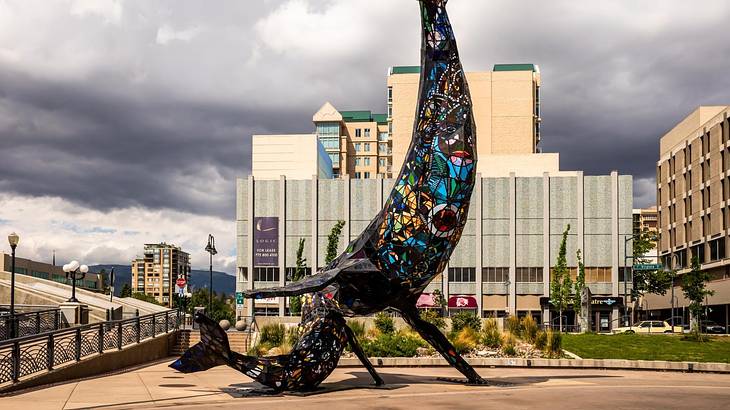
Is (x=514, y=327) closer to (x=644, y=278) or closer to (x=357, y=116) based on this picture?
(x=644, y=278)

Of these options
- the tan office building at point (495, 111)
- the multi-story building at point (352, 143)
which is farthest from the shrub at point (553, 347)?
the multi-story building at point (352, 143)

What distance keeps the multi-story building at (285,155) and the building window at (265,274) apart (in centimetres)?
1187

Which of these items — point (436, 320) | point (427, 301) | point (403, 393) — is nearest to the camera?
point (403, 393)

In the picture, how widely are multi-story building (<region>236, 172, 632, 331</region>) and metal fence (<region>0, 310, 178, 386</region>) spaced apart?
156 feet

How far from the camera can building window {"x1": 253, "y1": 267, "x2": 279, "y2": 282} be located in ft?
251

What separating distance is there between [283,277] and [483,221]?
20.4 meters

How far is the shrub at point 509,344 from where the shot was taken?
25906 mm

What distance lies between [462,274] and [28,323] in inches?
2088

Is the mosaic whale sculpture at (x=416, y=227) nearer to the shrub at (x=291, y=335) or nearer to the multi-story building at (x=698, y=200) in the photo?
the shrub at (x=291, y=335)

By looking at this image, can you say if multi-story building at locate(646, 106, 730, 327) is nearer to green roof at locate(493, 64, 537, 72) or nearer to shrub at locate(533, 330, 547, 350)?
green roof at locate(493, 64, 537, 72)

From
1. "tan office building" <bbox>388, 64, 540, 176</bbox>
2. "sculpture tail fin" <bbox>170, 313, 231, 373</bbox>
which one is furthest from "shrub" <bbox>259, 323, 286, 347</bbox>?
"tan office building" <bbox>388, 64, 540, 176</bbox>

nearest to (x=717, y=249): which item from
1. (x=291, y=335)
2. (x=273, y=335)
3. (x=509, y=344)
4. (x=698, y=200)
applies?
(x=698, y=200)

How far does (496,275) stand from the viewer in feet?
241

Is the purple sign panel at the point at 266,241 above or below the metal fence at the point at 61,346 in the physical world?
above
